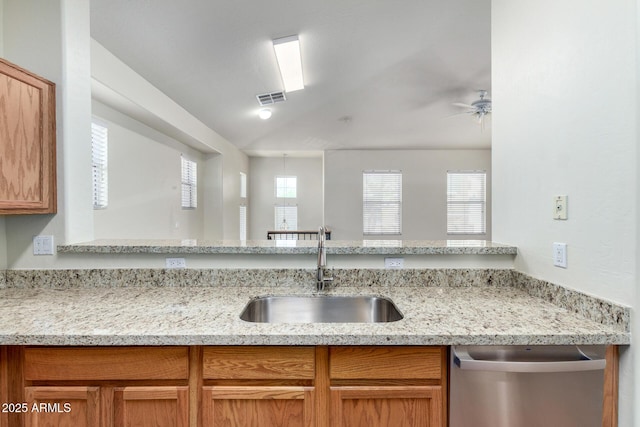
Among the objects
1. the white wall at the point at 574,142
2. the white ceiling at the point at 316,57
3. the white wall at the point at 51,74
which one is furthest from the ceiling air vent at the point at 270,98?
the white wall at the point at 574,142

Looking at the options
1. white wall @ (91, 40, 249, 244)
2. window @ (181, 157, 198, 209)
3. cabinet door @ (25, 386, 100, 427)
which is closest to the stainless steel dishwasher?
cabinet door @ (25, 386, 100, 427)

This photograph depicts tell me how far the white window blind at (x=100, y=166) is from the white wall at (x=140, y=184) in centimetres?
7

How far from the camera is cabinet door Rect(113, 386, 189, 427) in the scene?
111 centimetres

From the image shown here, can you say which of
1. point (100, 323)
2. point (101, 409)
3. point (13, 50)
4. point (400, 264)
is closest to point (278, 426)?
point (101, 409)

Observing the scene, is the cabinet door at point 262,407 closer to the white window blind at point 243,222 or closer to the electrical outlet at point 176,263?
the electrical outlet at point 176,263

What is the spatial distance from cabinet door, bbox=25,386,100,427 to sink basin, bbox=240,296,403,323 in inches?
26.7

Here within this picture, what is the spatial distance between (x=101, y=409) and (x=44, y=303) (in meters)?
0.60

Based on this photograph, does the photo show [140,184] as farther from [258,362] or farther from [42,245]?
[258,362]

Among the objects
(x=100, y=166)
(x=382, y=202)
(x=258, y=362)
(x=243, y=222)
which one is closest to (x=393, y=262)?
(x=258, y=362)

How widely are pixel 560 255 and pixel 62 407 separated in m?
1.94

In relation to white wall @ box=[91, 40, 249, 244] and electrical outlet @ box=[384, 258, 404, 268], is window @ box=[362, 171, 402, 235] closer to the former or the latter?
white wall @ box=[91, 40, 249, 244]

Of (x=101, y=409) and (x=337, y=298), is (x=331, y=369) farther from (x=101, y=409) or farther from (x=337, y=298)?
(x=101, y=409)

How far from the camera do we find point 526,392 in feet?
3.62

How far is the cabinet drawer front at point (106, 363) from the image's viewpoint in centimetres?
110
